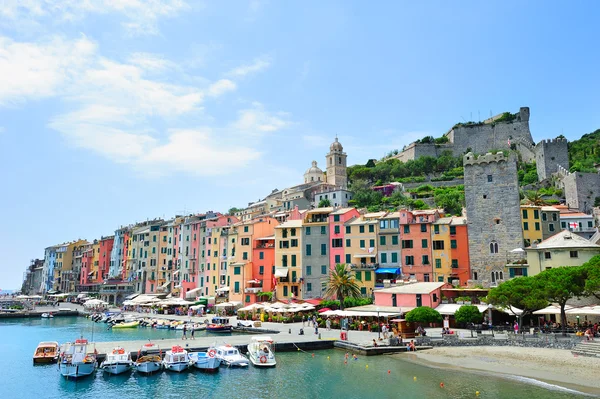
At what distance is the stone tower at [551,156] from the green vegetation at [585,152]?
2.60 metres

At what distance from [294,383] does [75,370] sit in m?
14.3

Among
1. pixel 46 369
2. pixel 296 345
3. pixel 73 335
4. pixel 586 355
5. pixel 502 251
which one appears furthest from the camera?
pixel 73 335

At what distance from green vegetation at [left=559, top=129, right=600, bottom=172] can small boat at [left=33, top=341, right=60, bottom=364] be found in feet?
290

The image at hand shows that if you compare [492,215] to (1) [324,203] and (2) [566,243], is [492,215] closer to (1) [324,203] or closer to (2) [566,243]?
(2) [566,243]

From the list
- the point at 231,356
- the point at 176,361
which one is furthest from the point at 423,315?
the point at 176,361

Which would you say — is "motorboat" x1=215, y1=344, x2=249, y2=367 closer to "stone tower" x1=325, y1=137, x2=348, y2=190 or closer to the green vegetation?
the green vegetation

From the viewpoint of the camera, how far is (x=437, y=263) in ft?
177

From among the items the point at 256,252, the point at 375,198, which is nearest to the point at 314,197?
the point at 375,198

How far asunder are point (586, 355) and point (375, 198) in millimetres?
70823

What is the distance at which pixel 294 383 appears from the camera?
96.5 ft

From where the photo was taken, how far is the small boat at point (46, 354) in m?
36.5

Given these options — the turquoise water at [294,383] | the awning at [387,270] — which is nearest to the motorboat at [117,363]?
the turquoise water at [294,383]

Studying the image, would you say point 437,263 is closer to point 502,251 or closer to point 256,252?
point 502,251

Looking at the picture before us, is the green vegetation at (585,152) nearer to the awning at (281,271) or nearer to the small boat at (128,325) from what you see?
the awning at (281,271)
